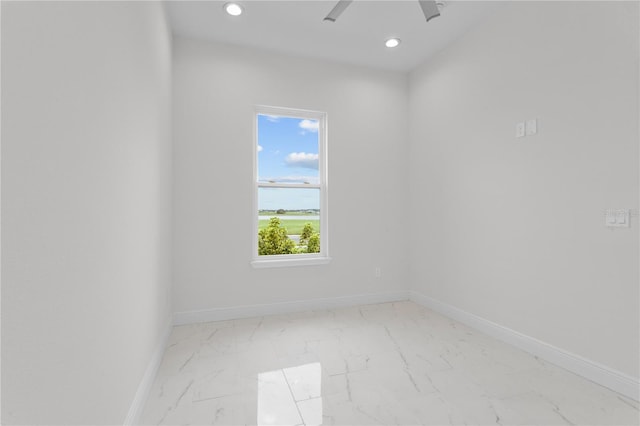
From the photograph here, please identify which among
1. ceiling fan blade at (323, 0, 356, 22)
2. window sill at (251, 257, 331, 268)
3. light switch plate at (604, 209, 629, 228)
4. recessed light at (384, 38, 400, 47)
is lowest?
window sill at (251, 257, 331, 268)

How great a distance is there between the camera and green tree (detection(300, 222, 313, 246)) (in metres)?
3.76

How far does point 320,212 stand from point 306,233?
0.29 m

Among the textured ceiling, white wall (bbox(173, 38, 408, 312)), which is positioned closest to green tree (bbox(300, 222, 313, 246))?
white wall (bbox(173, 38, 408, 312))

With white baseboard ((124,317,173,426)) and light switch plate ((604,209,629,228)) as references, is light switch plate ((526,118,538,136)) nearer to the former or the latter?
light switch plate ((604,209,629,228))

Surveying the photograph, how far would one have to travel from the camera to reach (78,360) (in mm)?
1008

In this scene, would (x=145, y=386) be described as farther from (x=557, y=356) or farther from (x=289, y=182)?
(x=557, y=356)

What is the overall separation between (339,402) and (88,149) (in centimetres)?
175

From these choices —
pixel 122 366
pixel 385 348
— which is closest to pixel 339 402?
pixel 385 348

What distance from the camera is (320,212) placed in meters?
3.80

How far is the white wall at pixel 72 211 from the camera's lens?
0.70 m

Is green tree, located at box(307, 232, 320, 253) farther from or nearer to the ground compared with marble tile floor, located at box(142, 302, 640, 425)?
farther from the ground

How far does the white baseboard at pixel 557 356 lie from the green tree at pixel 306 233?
1.65 meters

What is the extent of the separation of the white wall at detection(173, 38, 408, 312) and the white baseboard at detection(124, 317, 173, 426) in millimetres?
812

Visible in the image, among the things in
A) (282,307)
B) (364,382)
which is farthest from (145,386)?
(282,307)
